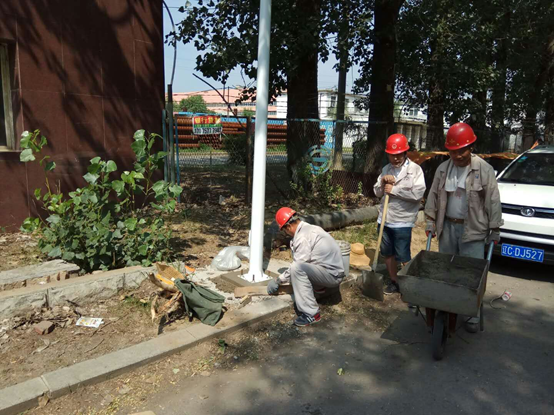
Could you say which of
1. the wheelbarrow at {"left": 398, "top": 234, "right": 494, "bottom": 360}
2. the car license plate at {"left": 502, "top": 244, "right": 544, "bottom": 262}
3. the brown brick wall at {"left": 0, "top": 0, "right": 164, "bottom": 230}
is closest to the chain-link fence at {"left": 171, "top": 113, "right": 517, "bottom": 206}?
the brown brick wall at {"left": 0, "top": 0, "right": 164, "bottom": 230}

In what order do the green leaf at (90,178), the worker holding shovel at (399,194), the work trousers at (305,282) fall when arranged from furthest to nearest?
the worker holding shovel at (399,194), the green leaf at (90,178), the work trousers at (305,282)

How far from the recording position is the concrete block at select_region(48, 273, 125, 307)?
4199 mm

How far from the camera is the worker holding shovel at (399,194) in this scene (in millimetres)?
4789

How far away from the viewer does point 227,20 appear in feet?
30.0

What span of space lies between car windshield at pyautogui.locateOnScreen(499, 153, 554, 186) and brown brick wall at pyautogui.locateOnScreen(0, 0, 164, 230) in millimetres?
6098

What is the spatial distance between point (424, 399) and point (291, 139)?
24.1 feet

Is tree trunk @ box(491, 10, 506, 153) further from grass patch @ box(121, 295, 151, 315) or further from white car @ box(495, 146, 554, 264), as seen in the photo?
grass patch @ box(121, 295, 151, 315)

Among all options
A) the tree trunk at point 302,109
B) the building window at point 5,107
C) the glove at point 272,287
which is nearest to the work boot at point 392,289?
the glove at point 272,287

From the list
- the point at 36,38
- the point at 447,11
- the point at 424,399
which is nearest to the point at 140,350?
the point at 424,399

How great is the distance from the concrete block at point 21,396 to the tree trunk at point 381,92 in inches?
334

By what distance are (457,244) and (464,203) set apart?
16.8 inches

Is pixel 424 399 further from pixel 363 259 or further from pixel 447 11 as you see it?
pixel 447 11

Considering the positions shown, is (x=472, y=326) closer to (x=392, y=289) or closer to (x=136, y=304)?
(x=392, y=289)

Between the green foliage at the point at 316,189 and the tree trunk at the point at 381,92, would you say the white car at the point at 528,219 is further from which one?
the tree trunk at the point at 381,92
